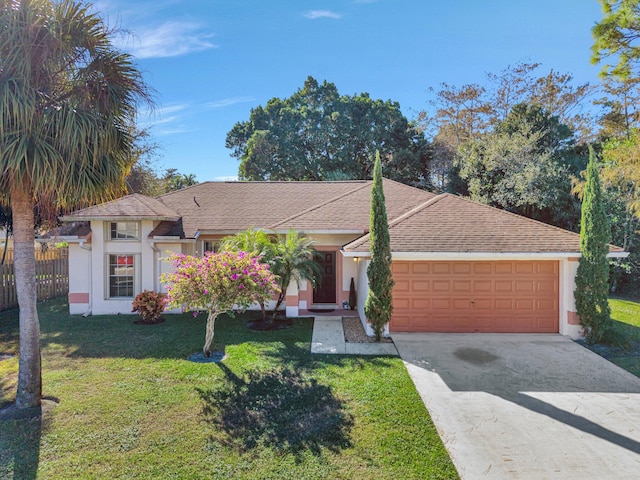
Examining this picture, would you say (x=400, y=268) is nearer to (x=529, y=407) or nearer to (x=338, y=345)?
(x=338, y=345)

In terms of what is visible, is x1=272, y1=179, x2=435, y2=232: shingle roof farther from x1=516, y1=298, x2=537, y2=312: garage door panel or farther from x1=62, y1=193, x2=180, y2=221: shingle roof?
x1=516, y1=298, x2=537, y2=312: garage door panel

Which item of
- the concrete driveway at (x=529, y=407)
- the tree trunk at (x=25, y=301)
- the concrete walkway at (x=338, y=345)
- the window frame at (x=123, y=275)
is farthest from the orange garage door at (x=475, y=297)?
the window frame at (x=123, y=275)

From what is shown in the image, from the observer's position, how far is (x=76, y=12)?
570 cm

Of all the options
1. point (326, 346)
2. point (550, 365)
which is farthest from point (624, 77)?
point (326, 346)

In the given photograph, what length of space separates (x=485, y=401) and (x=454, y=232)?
227 inches

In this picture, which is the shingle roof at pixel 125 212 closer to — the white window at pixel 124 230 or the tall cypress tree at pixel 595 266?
the white window at pixel 124 230

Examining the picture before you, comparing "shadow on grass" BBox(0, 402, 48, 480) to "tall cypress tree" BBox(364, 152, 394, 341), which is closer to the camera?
"shadow on grass" BBox(0, 402, 48, 480)

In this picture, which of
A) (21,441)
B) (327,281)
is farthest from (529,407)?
(327,281)

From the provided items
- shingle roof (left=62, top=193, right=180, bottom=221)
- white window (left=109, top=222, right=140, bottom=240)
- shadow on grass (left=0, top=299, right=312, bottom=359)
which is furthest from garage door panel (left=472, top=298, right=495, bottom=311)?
white window (left=109, top=222, right=140, bottom=240)

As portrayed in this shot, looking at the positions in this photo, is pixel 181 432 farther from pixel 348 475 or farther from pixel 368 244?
pixel 368 244

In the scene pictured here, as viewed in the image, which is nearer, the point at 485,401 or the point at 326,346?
the point at 485,401

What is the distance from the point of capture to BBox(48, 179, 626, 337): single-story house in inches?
404

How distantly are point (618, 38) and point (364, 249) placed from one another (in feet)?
38.2

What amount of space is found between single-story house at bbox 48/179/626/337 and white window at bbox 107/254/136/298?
0.04m
